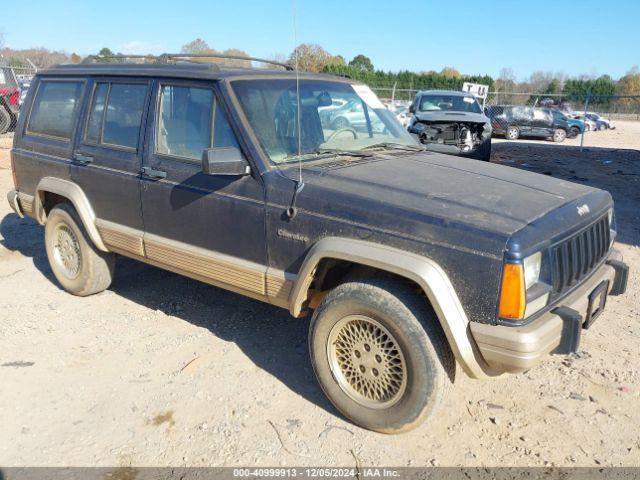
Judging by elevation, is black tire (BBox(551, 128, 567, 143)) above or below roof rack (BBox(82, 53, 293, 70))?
below

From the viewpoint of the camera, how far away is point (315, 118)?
3785 millimetres

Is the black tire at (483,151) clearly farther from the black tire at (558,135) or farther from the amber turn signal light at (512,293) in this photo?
the black tire at (558,135)

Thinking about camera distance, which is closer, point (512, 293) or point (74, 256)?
point (512, 293)

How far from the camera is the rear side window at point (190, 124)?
3.54 m

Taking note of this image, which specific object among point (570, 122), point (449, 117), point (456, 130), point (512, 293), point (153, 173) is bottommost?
point (570, 122)

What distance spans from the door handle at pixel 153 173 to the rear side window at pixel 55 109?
1165 mm

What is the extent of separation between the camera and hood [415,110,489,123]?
1134 centimetres

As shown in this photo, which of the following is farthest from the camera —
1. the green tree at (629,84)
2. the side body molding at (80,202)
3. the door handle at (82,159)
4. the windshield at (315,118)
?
the green tree at (629,84)

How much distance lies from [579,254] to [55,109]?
14.4 ft

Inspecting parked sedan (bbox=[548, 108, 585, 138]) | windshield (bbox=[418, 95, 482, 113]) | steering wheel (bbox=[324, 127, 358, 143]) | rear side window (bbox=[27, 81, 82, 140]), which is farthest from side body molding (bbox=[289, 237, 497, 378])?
parked sedan (bbox=[548, 108, 585, 138])

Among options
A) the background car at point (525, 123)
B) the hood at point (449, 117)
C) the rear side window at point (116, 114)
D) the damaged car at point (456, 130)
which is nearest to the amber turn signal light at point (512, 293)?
the rear side window at point (116, 114)

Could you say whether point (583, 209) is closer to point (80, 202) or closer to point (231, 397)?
point (231, 397)

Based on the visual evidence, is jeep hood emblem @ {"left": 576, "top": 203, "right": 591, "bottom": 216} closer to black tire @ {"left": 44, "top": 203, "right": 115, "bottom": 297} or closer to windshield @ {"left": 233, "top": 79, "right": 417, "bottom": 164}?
windshield @ {"left": 233, "top": 79, "right": 417, "bottom": 164}

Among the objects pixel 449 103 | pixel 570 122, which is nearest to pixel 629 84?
pixel 570 122
